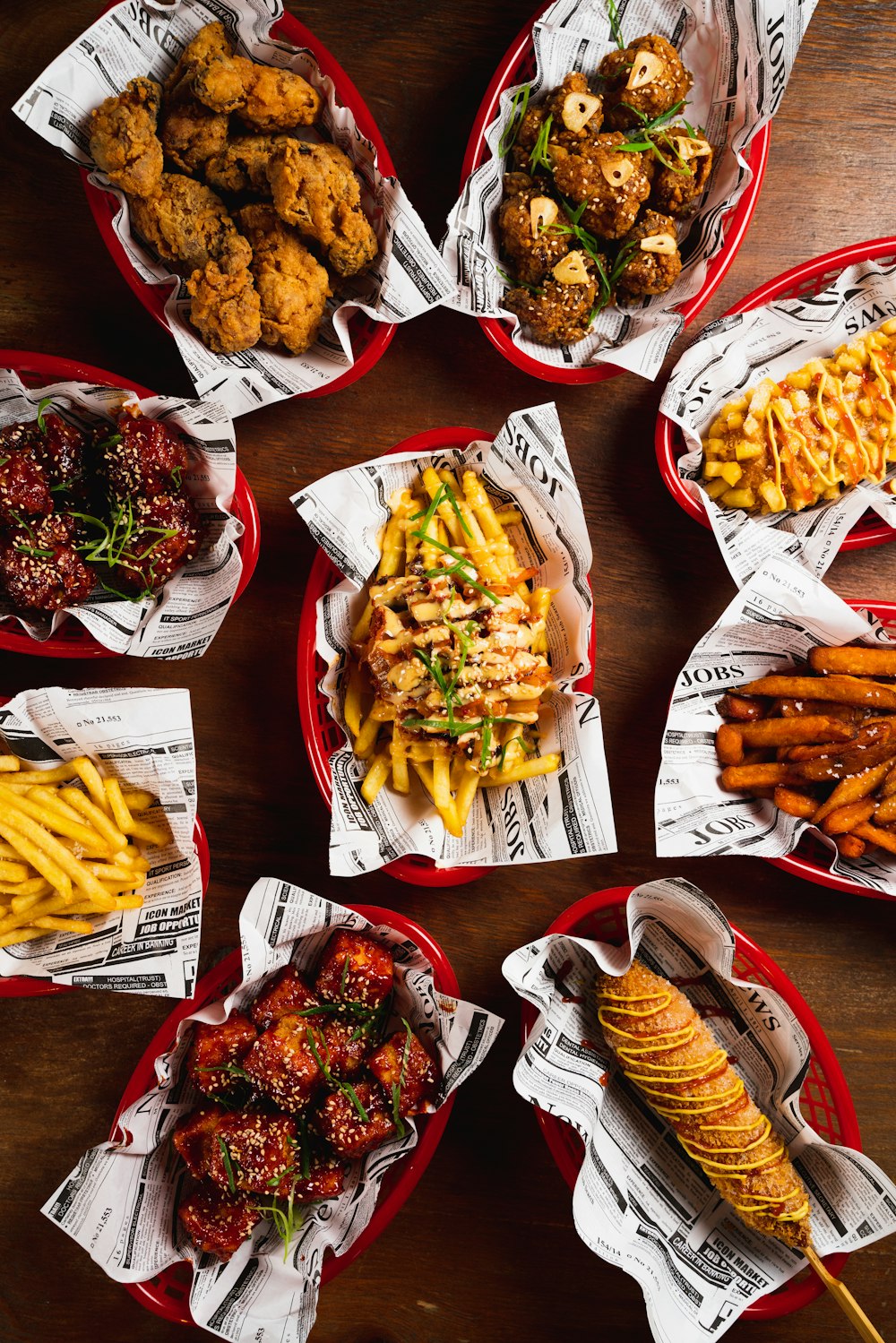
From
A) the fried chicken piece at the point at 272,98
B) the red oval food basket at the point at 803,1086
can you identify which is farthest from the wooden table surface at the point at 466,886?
the fried chicken piece at the point at 272,98

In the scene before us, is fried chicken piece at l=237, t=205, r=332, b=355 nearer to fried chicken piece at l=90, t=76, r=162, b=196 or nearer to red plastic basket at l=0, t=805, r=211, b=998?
fried chicken piece at l=90, t=76, r=162, b=196

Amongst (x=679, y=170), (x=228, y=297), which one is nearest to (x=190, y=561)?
(x=228, y=297)

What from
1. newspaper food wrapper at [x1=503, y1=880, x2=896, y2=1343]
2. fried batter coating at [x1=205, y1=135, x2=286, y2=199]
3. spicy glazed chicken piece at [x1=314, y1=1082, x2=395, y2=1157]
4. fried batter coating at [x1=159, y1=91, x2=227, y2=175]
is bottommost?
newspaper food wrapper at [x1=503, y1=880, x2=896, y2=1343]

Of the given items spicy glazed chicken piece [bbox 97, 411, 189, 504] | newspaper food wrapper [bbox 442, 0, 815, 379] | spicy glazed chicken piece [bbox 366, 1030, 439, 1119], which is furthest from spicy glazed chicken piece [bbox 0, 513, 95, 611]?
spicy glazed chicken piece [bbox 366, 1030, 439, 1119]

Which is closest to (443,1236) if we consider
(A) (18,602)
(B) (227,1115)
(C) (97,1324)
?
(B) (227,1115)

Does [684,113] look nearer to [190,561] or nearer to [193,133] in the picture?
[193,133]
